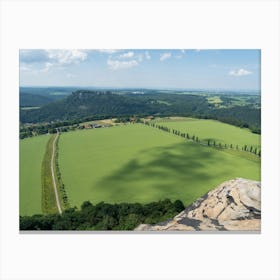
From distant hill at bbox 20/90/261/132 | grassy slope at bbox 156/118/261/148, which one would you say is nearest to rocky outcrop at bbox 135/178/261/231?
grassy slope at bbox 156/118/261/148

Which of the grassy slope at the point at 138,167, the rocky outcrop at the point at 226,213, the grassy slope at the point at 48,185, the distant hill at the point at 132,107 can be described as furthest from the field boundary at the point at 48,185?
the rocky outcrop at the point at 226,213

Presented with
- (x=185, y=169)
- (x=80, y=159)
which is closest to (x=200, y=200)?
→ (x=185, y=169)

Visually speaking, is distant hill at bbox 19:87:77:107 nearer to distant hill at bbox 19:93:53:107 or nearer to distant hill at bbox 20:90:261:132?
distant hill at bbox 19:93:53:107

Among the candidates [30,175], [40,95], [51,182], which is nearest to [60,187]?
[51,182]

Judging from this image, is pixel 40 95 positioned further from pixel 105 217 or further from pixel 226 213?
pixel 226 213
